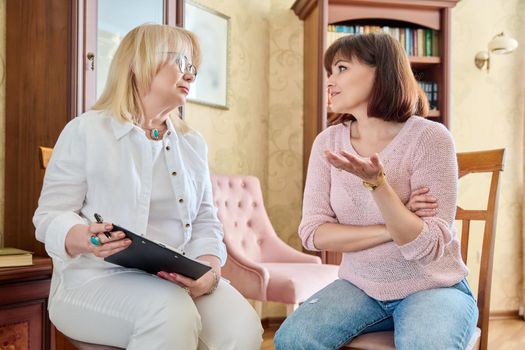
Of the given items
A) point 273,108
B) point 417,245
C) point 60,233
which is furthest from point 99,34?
point 273,108

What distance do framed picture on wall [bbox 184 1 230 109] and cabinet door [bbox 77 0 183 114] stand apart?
972mm

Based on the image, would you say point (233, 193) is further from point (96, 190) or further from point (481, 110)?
point (481, 110)

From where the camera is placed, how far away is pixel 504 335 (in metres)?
3.60

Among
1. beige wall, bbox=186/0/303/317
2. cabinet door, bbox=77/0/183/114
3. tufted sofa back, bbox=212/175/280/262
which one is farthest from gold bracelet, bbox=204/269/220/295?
beige wall, bbox=186/0/303/317

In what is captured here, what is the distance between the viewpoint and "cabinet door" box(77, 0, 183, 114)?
1.97 meters

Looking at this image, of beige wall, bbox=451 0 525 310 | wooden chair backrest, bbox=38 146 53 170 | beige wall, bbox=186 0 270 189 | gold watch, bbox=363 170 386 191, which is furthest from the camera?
beige wall, bbox=451 0 525 310

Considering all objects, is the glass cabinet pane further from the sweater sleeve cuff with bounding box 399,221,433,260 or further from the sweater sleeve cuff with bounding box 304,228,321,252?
the sweater sleeve cuff with bounding box 399,221,433,260

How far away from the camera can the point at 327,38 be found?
3561 mm

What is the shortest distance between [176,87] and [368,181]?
1.91 ft

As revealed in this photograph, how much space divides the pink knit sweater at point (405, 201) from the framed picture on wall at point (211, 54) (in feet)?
5.73

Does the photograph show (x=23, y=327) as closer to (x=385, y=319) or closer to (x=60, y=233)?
(x=60, y=233)

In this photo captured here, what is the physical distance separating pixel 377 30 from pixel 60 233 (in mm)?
2783

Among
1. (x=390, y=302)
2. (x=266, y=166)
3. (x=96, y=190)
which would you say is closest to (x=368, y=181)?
(x=390, y=302)

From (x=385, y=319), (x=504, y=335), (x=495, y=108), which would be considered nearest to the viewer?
(x=385, y=319)
